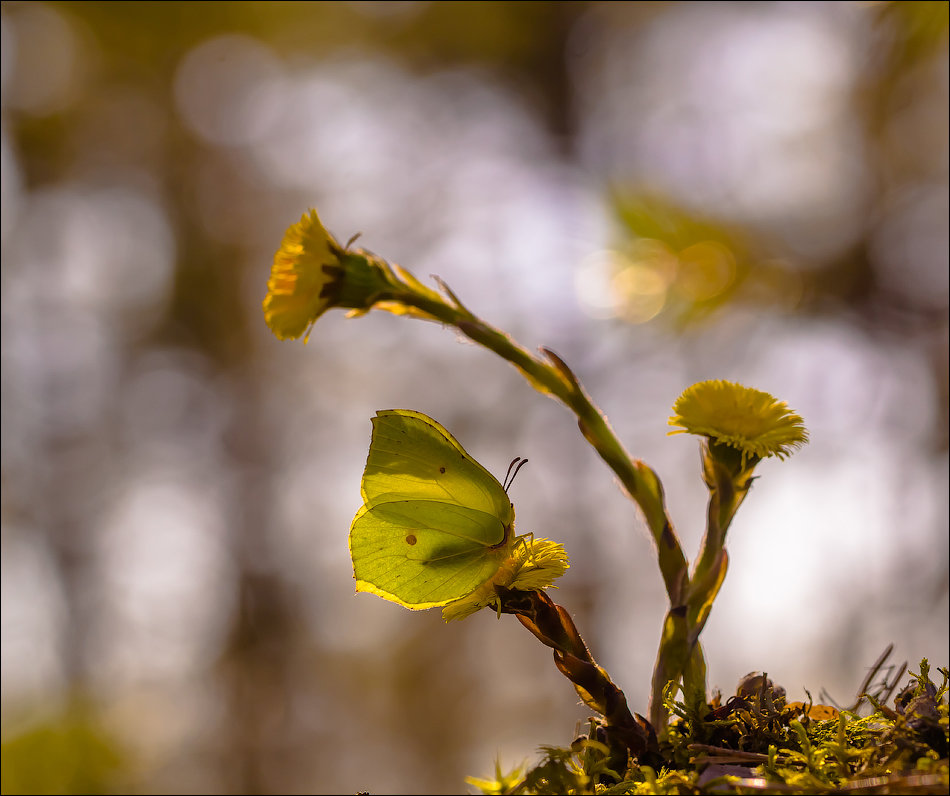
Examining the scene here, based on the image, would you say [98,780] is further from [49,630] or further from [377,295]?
[377,295]

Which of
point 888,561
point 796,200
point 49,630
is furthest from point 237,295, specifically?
point 888,561

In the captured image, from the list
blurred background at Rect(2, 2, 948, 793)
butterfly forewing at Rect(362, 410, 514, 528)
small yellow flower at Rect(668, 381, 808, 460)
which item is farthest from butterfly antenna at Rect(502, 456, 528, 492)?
blurred background at Rect(2, 2, 948, 793)

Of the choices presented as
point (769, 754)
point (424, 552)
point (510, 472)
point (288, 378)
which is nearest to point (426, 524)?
point (424, 552)

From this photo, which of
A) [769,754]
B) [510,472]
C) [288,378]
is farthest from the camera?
[288,378]

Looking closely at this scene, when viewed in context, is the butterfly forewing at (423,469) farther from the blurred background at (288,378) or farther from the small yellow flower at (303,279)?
the blurred background at (288,378)

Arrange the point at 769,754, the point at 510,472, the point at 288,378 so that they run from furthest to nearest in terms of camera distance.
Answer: the point at 288,378, the point at 510,472, the point at 769,754

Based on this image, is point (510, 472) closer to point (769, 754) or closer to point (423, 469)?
point (423, 469)
